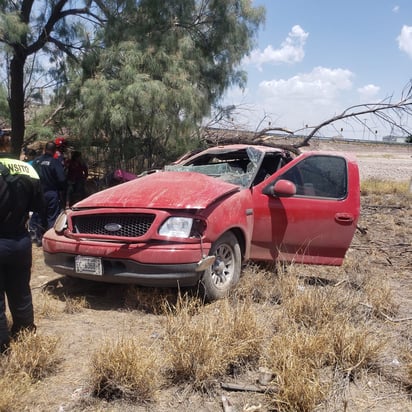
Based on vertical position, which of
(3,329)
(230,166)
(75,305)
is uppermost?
(230,166)

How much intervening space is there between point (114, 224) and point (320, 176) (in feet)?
8.55

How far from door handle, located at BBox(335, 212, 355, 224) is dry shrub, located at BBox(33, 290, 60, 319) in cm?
319

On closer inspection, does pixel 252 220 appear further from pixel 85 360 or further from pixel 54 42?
pixel 54 42

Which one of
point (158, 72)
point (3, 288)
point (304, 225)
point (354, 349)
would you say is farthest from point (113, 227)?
point (158, 72)

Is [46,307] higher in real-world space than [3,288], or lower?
lower

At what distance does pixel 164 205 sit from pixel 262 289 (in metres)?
1.43

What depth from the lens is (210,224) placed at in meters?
4.61

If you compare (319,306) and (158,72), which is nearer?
(319,306)

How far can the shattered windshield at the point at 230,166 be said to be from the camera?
19.3 ft

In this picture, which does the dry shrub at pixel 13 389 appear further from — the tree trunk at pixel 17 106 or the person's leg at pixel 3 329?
the tree trunk at pixel 17 106

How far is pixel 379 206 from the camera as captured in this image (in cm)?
1387

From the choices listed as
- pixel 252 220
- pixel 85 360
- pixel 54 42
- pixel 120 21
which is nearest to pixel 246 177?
pixel 252 220

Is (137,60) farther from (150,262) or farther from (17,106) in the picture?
(150,262)

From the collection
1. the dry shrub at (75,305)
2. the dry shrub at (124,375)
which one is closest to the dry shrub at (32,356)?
the dry shrub at (124,375)
